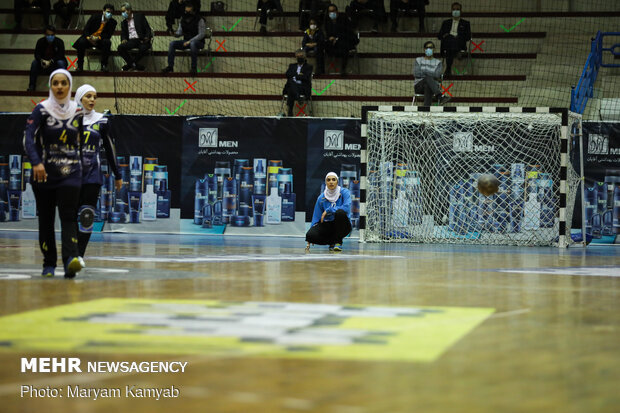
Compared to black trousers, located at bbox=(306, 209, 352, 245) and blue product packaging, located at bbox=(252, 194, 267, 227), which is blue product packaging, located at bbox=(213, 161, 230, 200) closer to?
blue product packaging, located at bbox=(252, 194, 267, 227)

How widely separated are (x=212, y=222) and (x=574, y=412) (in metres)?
16.3

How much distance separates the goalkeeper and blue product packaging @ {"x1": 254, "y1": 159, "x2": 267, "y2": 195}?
4762mm

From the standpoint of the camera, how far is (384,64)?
22.9 meters

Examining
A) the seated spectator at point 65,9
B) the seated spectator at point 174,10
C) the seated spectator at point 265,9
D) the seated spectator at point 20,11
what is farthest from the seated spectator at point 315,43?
the seated spectator at point 20,11

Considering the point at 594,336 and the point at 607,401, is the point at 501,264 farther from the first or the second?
the point at 607,401

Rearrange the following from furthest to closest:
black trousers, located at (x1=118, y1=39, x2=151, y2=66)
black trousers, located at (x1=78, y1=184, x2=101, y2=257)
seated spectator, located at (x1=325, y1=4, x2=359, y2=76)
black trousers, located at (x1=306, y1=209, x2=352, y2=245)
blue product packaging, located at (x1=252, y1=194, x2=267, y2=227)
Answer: black trousers, located at (x1=118, y1=39, x2=151, y2=66) < seated spectator, located at (x1=325, y1=4, x2=359, y2=76) < blue product packaging, located at (x1=252, y1=194, x2=267, y2=227) < black trousers, located at (x1=306, y1=209, x2=352, y2=245) < black trousers, located at (x1=78, y1=184, x2=101, y2=257)

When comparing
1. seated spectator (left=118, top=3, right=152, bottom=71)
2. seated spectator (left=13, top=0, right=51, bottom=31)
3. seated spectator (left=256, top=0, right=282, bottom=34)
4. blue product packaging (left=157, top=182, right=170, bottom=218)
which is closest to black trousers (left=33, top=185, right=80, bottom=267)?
blue product packaging (left=157, top=182, right=170, bottom=218)

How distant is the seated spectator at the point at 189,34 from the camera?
74.0 feet

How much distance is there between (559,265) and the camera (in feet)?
36.2

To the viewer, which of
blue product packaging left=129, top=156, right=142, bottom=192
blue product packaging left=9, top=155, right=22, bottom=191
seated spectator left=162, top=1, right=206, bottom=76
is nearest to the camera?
blue product packaging left=129, top=156, right=142, bottom=192

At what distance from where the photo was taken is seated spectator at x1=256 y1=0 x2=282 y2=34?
2397 cm

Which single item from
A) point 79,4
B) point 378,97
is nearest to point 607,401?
point 378,97

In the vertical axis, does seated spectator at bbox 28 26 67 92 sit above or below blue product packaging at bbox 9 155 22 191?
above

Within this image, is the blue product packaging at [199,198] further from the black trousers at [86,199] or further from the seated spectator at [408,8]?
the black trousers at [86,199]
